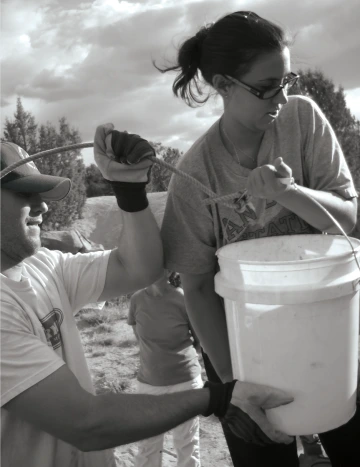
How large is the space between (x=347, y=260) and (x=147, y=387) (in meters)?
2.01

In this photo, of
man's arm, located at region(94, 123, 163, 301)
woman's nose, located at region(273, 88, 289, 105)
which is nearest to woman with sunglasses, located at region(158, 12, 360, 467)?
woman's nose, located at region(273, 88, 289, 105)

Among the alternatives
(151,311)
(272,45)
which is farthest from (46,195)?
(151,311)

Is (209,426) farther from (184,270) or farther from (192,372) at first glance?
(184,270)

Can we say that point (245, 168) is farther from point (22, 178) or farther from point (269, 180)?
point (22, 178)

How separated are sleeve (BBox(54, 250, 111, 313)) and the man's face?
0.24 meters

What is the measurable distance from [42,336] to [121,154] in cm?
55

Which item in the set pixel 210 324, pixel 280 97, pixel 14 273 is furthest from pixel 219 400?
pixel 280 97

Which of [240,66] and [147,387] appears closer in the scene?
[240,66]

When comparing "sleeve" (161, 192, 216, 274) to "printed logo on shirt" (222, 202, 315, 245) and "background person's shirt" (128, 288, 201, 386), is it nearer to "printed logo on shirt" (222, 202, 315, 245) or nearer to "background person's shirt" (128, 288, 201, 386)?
"printed logo on shirt" (222, 202, 315, 245)

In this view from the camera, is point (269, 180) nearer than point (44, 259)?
Yes

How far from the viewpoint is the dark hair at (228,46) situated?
164 centimetres

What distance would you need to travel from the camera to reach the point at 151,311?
3.18 metres

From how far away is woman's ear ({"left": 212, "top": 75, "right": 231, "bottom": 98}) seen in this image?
1761 mm

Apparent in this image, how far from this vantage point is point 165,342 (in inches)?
122
